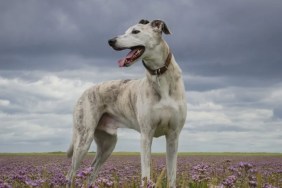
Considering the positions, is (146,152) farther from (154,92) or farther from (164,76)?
(164,76)

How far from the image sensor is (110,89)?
999 cm

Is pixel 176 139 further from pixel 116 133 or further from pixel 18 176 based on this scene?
pixel 18 176

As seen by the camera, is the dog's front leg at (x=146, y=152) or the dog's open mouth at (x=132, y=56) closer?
the dog's open mouth at (x=132, y=56)

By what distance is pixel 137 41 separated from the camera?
26.5ft

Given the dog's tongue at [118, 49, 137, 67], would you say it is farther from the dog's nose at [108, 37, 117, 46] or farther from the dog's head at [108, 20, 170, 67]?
the dog's nose at [108, 37, 117, 46]

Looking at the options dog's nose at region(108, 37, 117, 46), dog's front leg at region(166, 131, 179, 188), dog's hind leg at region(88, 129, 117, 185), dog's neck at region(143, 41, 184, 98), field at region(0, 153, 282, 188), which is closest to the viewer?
field at region(0, 153, 282, 188)

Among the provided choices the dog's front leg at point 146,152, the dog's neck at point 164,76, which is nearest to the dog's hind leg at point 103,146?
the dog's front leg at point 146,152

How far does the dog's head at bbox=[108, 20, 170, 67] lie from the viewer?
802 centimetres

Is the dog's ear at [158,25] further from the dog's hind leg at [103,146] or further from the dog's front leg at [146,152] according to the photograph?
the dog's hind leg at [103,146]

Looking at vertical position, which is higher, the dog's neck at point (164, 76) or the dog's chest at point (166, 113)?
the dog's neck at point (164, 76)

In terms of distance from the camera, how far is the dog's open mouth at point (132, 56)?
7906 mm

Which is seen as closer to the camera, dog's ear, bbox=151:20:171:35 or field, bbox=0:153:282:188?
field, bbox=0:153:282:188

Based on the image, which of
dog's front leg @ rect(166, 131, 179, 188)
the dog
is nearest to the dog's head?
the dog

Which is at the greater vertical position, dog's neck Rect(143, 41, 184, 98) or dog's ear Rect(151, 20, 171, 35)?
dog's ear Rect(151, 20, 171, 35)
